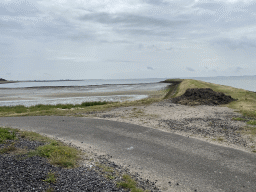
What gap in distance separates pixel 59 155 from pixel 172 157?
16.3ft

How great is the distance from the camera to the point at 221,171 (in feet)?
24.3

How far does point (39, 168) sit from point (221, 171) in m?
6.82

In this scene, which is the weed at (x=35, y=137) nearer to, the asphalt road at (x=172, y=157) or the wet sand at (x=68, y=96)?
the asphalt road at (x=172, y=157)

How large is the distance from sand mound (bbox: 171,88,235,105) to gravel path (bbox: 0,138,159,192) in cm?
1976

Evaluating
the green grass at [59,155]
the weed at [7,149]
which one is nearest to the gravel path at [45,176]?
the green grass at [59,155]

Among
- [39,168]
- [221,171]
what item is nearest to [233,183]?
[221,171]

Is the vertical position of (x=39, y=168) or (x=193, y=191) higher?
(x=39, y=168)

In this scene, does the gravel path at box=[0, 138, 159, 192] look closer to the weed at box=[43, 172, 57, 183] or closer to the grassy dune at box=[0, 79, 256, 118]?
the weed at box=[43, 172, 57, 183]

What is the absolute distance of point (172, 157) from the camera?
8.72 metres

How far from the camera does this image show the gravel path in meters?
5.78

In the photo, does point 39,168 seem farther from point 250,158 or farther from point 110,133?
point 250,158

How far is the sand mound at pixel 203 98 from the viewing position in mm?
24875

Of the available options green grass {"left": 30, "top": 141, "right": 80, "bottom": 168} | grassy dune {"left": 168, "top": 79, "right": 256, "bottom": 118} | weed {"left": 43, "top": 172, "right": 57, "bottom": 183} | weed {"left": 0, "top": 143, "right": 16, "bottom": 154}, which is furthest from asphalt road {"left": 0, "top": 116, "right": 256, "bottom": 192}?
grassy dune {"left": 168, "top": 79, "right": 256, "bottom": 118}

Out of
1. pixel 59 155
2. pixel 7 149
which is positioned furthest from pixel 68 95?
pixel 59 155
